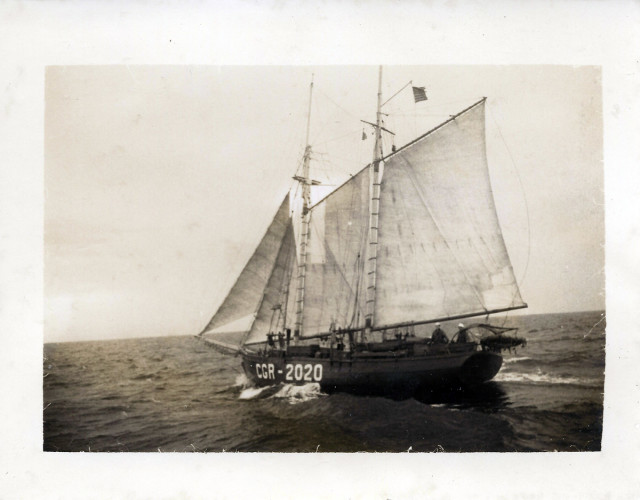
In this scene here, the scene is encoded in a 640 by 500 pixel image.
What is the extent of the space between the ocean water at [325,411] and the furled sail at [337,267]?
5.89ft

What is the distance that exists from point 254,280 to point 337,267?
1.23 metres

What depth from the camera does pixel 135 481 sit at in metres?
3.94

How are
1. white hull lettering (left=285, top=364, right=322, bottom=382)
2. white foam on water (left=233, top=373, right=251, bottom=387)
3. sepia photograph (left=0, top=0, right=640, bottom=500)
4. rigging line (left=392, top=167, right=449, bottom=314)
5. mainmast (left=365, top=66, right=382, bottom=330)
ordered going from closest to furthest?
sepia photograph (left=0, top=0, right=640, bottom=500) → white foam on water (left=233, top=373, right=251, bottom=387) → white hull lettering (left=285, top=364, right=322, bottom=382) → rigging line (left=392, top=167, right=449, bottom=314) → mainmast (left=365, top=66, right=382, bottom=330)

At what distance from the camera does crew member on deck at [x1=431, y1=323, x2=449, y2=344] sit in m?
5.16

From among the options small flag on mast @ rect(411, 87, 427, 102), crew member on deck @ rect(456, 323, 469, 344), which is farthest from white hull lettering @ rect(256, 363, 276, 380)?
small flag on mast @ rect(411, 87, 427, 102)

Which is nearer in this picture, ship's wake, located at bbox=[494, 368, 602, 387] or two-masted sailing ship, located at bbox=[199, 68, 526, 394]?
ship's wake, located at bbox=[494, 368, 602, 387]

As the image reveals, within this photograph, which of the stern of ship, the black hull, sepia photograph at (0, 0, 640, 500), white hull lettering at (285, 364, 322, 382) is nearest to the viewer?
sepia photograph at (0, 0, 640, 500)

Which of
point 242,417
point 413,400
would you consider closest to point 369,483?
point 413,400

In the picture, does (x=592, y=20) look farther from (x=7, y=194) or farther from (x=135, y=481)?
(x=135, y=481)

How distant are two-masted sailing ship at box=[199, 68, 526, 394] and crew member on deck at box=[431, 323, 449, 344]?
0.02 meters

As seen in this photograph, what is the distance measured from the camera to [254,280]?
5.27 m

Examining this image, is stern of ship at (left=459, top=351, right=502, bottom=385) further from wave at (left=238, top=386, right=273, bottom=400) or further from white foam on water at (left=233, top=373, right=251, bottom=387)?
white foam on water at (left=233, top=373, right=251, bottom=387)

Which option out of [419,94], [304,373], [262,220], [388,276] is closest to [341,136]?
A: [419,94]

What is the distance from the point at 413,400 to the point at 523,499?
1.25 meters
